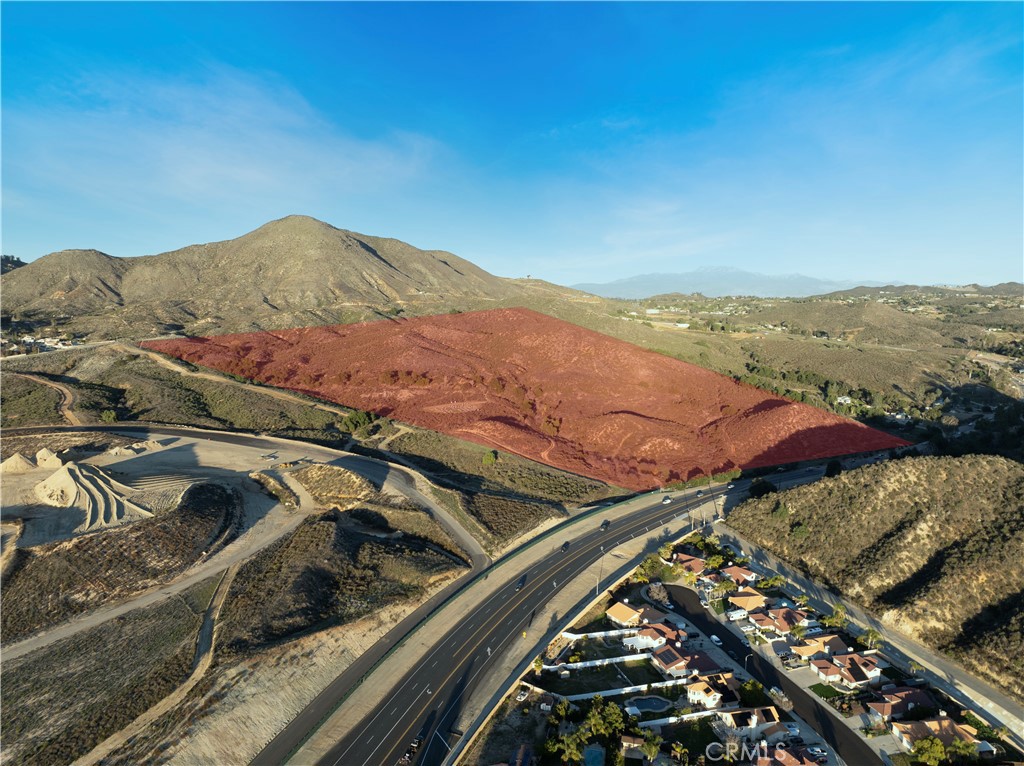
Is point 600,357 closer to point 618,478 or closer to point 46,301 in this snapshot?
point 618,478

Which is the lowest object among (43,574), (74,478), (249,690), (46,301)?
(249,690)

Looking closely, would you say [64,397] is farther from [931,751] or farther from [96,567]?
[931,751]

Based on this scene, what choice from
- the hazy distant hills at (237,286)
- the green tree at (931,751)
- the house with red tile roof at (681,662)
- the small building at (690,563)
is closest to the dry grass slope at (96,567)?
the house with red tile roof at (681,662)

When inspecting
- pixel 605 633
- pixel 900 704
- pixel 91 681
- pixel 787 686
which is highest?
pixel 91 681

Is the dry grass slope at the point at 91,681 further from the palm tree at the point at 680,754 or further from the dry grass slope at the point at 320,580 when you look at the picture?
the palm tree at the point at 680,754

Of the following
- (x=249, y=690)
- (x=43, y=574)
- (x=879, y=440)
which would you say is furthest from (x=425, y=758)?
(x=879, y=440)

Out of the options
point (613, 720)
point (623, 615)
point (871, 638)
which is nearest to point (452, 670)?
point (613, 720)

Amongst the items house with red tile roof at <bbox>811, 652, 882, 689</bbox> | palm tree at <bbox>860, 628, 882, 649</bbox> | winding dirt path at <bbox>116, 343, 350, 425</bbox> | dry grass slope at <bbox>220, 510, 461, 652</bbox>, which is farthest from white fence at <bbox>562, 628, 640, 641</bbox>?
winding dirt path at <bbox>116, 343, 350, 425</bbox>
